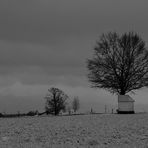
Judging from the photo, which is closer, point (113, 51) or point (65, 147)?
point (65, 147)

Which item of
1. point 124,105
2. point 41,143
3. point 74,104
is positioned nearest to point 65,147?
point 41,143

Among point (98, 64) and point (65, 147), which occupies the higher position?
point (98, 64)

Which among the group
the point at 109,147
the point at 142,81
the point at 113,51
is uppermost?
the point at 113,51

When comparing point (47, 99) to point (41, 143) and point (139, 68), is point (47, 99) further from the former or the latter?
point (41, 143)

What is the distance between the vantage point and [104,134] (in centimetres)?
1705

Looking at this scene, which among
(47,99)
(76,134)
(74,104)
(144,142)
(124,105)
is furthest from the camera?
(74,104)

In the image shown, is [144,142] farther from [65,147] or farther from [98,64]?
[98,64]

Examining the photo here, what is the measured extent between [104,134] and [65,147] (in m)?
3.91

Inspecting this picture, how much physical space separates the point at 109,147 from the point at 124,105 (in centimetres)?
3220

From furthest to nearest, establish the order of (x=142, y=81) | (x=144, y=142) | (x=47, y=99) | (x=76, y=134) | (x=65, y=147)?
(x=47, y=99) < (x=142, y=81) < (x=76, y=134) < (x=144, y=142) < (x=65, y=147)

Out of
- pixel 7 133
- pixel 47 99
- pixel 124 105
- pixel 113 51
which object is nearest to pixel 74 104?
pixel 47 99

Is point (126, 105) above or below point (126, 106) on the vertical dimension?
above

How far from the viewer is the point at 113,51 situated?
55.4 metres

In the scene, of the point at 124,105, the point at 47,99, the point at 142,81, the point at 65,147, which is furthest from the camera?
the point at 47,99
